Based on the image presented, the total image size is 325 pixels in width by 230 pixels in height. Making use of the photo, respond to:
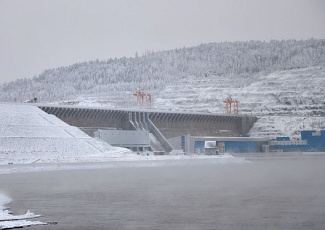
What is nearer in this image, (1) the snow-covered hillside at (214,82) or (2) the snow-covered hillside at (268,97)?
(2) the snow-covered hillside at (268,97)

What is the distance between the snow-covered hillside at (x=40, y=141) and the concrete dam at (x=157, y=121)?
8518mm

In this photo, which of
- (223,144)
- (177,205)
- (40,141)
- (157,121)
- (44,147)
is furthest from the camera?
(157,121)

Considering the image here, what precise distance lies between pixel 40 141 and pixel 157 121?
36378 millimetres


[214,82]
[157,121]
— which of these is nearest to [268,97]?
[214,82]

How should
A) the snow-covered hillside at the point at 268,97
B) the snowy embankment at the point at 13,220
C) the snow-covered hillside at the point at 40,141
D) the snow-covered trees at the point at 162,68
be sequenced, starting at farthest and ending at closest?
the snow-covered trees at the point at 162,68 → the snow-covered hillside at the point at 268,97 → the snow-covered hillside at the point at 40,141 → the snowy embankment at the point at 13,220

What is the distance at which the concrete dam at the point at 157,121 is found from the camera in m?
A: 86.6

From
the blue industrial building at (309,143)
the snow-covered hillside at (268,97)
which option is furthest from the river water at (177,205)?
the snow-covered hillside at (268,97)

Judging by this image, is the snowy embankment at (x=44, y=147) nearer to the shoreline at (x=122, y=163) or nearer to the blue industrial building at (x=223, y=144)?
the shoreline at (x=122, y=163)

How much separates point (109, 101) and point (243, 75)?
3262 cm

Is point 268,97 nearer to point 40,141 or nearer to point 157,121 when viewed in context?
point 157,121

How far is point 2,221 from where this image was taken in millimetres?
20656

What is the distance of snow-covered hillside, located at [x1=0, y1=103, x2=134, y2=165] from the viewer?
61.7 metres

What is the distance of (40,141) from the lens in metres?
65.6

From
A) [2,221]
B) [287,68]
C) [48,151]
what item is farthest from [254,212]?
[287,68]
